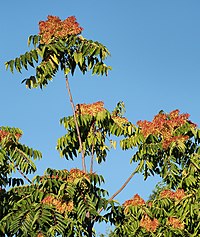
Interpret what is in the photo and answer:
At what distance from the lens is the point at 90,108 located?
1061 cm

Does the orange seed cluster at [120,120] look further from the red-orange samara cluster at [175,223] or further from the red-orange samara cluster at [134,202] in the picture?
the red-orange samara cluster at [175,223]

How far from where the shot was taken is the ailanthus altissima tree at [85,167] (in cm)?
879

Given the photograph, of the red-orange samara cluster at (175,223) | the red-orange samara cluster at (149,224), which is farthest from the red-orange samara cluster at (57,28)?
the red-orange samara cluster at (175,223)

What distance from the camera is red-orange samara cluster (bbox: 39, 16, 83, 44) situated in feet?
33.1

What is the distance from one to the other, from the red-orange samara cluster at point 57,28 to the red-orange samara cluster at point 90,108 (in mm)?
1296

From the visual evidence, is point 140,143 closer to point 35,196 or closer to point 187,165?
point 187,165

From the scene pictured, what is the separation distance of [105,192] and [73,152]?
6.25ft

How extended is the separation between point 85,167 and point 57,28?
2.43 metres

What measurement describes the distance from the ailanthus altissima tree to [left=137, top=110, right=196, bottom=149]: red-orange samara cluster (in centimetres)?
2

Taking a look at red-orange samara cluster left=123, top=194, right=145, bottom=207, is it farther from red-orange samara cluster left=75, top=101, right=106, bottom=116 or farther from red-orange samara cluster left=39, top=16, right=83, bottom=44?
red-orange samara cluster left=39, top=16, right=83, bottom=44

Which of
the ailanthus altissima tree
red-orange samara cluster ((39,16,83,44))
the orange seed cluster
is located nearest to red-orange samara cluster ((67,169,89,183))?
the ailanthus altissima tree

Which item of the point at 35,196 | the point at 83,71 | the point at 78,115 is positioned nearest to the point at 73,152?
the point at 78,115

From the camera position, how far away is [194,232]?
10062mm

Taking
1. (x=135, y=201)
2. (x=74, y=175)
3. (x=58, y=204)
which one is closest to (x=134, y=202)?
(x=135, y=201)
